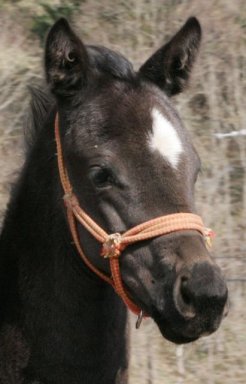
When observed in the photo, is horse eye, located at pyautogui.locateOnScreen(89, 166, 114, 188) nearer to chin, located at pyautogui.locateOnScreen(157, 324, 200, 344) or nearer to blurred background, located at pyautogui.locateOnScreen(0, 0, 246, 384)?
chin, located at pyautogui.locateOnScreen(157, 324, 200, 344)

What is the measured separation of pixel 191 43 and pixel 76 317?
128 centimetres

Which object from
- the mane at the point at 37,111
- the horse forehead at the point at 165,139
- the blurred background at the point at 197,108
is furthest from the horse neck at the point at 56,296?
the blurred background at the point at 197,108

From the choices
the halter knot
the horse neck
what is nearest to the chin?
the halter knot

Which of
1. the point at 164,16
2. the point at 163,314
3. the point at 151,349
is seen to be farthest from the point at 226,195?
the point at 163,314

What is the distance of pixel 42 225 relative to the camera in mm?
3752

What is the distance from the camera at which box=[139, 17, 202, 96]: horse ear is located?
371cm

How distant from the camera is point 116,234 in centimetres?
337

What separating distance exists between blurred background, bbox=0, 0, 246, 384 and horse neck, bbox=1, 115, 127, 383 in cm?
244

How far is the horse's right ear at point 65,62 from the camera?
3.51 metres

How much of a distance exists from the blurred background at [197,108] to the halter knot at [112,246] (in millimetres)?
2856

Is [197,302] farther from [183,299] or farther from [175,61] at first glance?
[175,61]

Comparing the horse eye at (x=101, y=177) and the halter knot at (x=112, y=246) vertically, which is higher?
the horse eye at (x=101, y=177)

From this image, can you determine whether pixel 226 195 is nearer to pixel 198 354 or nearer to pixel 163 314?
pixel 198 354

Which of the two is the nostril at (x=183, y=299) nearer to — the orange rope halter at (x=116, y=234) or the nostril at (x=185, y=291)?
the nostril at (x=185, y=291)
